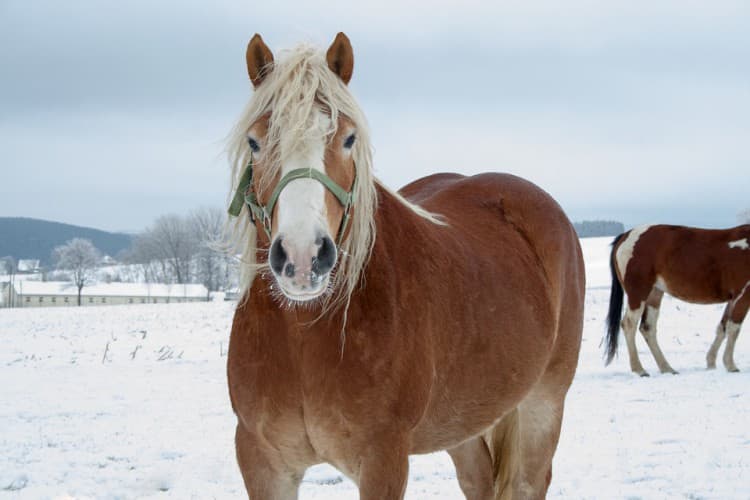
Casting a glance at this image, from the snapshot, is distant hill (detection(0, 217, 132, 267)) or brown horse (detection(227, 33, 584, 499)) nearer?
brown horse (detection(227, 33, 584, 499))

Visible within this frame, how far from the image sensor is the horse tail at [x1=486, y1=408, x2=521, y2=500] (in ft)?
11.7

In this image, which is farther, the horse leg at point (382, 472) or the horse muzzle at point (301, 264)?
the horse leg at point (382, 472)

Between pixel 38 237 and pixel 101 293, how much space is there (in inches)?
3641

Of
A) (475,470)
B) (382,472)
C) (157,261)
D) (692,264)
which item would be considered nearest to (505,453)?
(475,470)

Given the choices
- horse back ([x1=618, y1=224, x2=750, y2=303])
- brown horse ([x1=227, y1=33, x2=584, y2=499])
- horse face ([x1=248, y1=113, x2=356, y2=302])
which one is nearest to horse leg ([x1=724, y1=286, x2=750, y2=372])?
horse back ([x1=618, y1=224, x2=750, y2=303])

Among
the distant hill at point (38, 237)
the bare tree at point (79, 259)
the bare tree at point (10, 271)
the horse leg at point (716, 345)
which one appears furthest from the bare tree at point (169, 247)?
the distant hill at point (38, 237)

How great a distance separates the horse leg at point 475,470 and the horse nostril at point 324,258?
212 cm

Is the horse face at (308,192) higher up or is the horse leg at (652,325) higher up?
the horse face at (308,192)

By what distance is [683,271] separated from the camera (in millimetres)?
10125

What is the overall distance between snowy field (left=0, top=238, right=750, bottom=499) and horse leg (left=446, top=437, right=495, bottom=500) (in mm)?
934

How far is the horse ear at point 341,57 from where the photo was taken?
7.32 ft

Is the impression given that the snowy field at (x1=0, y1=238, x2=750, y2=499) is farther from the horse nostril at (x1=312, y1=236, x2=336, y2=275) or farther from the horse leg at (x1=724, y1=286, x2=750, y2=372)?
the horse nostril at (x1=312, y1=236, x2=336, y2=275)

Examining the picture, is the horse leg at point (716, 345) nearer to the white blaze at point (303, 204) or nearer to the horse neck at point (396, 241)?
the horse neck at point (396, 241)

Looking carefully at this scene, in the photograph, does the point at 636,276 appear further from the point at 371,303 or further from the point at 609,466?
the point at 371,303
